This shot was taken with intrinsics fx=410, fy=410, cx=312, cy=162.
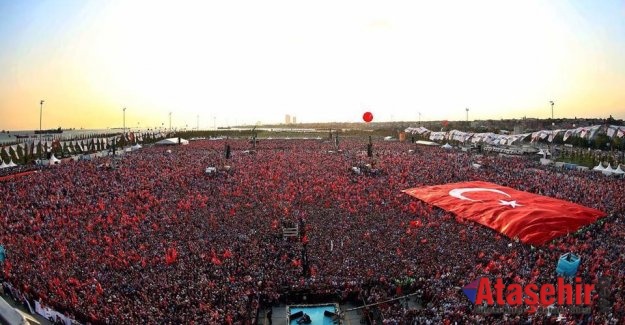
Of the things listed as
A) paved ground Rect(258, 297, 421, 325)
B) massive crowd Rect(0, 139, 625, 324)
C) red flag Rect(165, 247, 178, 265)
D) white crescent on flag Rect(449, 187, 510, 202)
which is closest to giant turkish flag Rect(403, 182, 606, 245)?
white crescent on flag Rect(449, 187, 510, 202)

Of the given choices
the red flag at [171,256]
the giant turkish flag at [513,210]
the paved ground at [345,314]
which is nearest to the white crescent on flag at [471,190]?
the giant turkish flag at [513,210]

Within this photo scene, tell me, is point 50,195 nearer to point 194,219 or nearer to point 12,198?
point 12,198

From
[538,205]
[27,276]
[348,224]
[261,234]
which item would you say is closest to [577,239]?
[538,205]

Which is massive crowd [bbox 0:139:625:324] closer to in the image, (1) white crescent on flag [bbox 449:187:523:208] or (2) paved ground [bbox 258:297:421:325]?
(2) paved ground [bbox 258:297:421:325]

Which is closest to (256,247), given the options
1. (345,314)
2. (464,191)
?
(345,314)

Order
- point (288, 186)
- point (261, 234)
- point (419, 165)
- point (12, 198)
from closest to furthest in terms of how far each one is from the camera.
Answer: point (261, 234) → point (12, 198) → point (288, 186) → point (419, 165)

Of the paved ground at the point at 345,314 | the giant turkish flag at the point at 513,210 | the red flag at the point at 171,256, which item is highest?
the giant turkish flag at the point at 513,210

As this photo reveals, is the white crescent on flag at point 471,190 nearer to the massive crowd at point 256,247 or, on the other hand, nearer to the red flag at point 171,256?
the massive crowd at point 256,247

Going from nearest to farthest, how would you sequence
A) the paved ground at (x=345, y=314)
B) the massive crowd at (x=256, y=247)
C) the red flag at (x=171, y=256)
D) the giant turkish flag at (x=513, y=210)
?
1. the massive crowd at (x=256, y=247)
2. the paved ground at (x=345, y=314)
3. the red flag at (x=171, y=256)
4. the giant turkish flag at (x=513, y=210)
